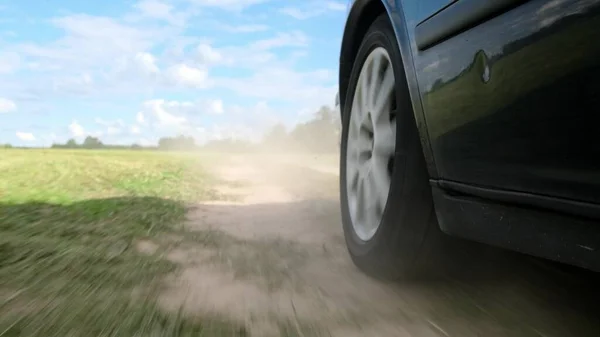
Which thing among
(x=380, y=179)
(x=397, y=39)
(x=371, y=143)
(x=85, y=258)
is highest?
(x=397, y=39)

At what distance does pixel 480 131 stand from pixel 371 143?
1.16m

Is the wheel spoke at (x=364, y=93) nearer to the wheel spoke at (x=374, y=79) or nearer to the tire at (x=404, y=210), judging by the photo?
the wheel spoke at (x=374, y=79)

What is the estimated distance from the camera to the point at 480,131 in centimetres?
170

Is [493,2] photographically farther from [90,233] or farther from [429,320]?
[90,233]

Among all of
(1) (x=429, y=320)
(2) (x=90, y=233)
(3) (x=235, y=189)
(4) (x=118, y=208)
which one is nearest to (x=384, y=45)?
(1) (x=429, y=320)

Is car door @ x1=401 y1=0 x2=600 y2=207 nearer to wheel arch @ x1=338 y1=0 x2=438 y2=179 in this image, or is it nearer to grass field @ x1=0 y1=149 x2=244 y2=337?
wheel arch @ x1=338 y1=0 x2=438 y2=179

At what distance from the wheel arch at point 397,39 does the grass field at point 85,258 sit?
0.93 meters

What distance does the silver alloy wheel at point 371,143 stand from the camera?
2.54m

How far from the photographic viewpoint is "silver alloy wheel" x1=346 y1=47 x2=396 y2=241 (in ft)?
8.33

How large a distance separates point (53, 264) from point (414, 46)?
1.88 metres

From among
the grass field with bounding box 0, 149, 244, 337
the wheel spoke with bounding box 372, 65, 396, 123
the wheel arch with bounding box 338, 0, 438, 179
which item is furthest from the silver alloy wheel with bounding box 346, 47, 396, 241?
the grass field with bounding box 0, 149, 244, 337

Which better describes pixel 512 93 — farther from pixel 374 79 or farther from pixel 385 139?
pixel 374 79

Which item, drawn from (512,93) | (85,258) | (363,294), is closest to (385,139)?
(363,294)

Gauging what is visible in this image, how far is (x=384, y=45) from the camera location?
2533 millimetres
